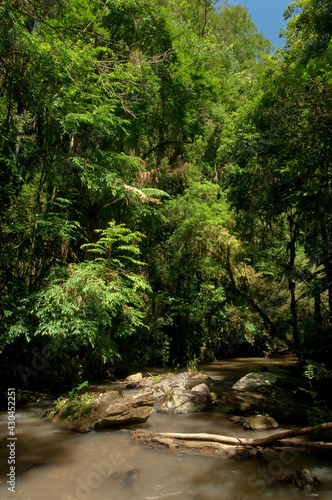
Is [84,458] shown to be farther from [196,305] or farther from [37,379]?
[196,305]

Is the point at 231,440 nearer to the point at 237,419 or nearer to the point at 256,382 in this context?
the point at 237,419

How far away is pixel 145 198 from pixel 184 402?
606 centimetres

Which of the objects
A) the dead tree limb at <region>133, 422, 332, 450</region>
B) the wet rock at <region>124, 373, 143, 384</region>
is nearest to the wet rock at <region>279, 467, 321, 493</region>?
the dead tree limb at <region>133, 422, 332, 450</region>

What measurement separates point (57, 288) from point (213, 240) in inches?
288

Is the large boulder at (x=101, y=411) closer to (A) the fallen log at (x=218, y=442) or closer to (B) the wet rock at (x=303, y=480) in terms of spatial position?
(A) the fallen log at (x=218, y=442)

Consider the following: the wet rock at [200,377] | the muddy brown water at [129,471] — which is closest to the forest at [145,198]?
the muddy brown water at [129,471]

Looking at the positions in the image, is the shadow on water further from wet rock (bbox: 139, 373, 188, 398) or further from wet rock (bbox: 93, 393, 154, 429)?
wet rock (bbox: 139, 373, 188, 398)

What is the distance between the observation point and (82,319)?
727 cm

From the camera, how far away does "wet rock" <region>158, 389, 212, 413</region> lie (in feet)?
23.0

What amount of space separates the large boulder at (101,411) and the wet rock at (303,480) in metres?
2.91

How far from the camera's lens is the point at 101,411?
19.7 ft

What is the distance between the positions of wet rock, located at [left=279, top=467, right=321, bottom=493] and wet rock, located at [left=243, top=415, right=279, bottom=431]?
5.59 feet

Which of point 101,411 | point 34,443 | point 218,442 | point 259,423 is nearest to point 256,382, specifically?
point 259,423

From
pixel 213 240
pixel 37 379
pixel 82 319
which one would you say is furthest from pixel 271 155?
pixel 37 379
